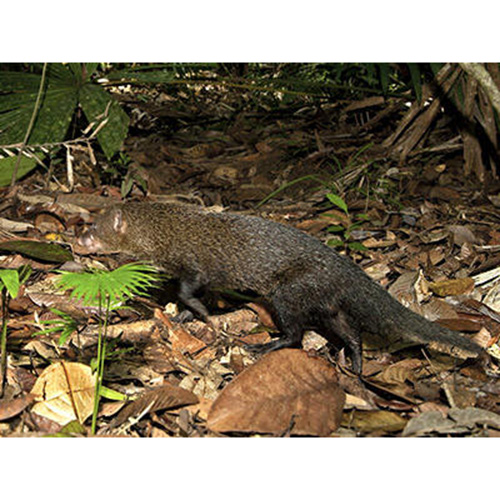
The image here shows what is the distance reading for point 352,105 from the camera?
6988 millimetres

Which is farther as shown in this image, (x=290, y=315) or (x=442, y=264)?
(x=442, y=264)

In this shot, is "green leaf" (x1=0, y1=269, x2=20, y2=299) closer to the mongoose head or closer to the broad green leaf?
the mongoose head

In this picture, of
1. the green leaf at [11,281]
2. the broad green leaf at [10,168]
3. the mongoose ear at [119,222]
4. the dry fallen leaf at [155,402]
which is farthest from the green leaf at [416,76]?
the green leaf at [11,281]

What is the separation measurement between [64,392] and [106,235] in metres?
1.89

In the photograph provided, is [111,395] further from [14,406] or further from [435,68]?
[435,68]

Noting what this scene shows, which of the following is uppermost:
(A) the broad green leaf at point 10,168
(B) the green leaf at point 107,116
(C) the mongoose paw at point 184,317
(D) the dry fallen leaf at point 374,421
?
(B) the green leaf at point 107,116

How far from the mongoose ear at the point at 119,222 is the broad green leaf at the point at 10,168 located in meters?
1.21

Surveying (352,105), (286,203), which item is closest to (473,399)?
(286,203)

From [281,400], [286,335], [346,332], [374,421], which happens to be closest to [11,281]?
[281,400]

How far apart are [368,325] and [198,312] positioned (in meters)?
1.08

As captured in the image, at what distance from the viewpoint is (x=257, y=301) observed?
14.2ft

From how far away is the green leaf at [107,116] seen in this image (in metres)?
5.13

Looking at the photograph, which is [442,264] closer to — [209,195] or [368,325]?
[368,325]

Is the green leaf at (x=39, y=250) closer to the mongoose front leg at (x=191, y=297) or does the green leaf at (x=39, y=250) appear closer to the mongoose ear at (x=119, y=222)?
the mongoose ear at (x=119, y=222)
